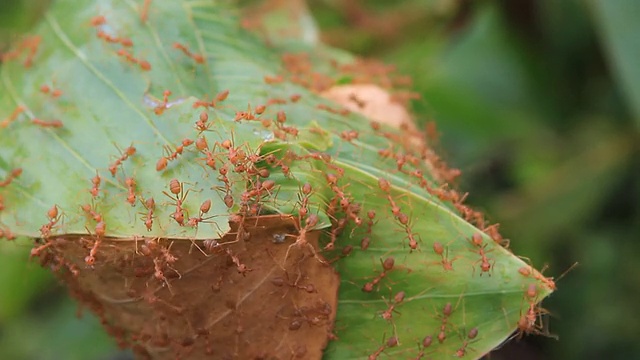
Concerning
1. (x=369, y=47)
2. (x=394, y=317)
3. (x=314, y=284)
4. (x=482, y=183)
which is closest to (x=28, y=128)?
(x=314, y=284)

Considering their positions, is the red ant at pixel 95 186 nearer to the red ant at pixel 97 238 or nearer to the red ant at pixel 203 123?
the red ant at pixel 97 238

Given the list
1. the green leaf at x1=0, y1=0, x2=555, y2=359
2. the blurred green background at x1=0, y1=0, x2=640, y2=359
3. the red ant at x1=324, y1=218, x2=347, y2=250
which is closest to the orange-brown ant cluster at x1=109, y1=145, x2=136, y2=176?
the green leaf at x1=0, y1=0, x2=555, y2=359

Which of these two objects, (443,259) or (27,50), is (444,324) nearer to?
(443,259)

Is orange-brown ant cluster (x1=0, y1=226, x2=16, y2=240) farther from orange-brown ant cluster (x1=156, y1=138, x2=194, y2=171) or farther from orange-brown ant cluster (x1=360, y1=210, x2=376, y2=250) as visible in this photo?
orange-brown ant cluster (x1=360, y1=210, x2=376, y2=250)

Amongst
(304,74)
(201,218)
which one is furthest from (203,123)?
(304,74)

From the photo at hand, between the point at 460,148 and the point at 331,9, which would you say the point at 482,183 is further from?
the point at 331,9
